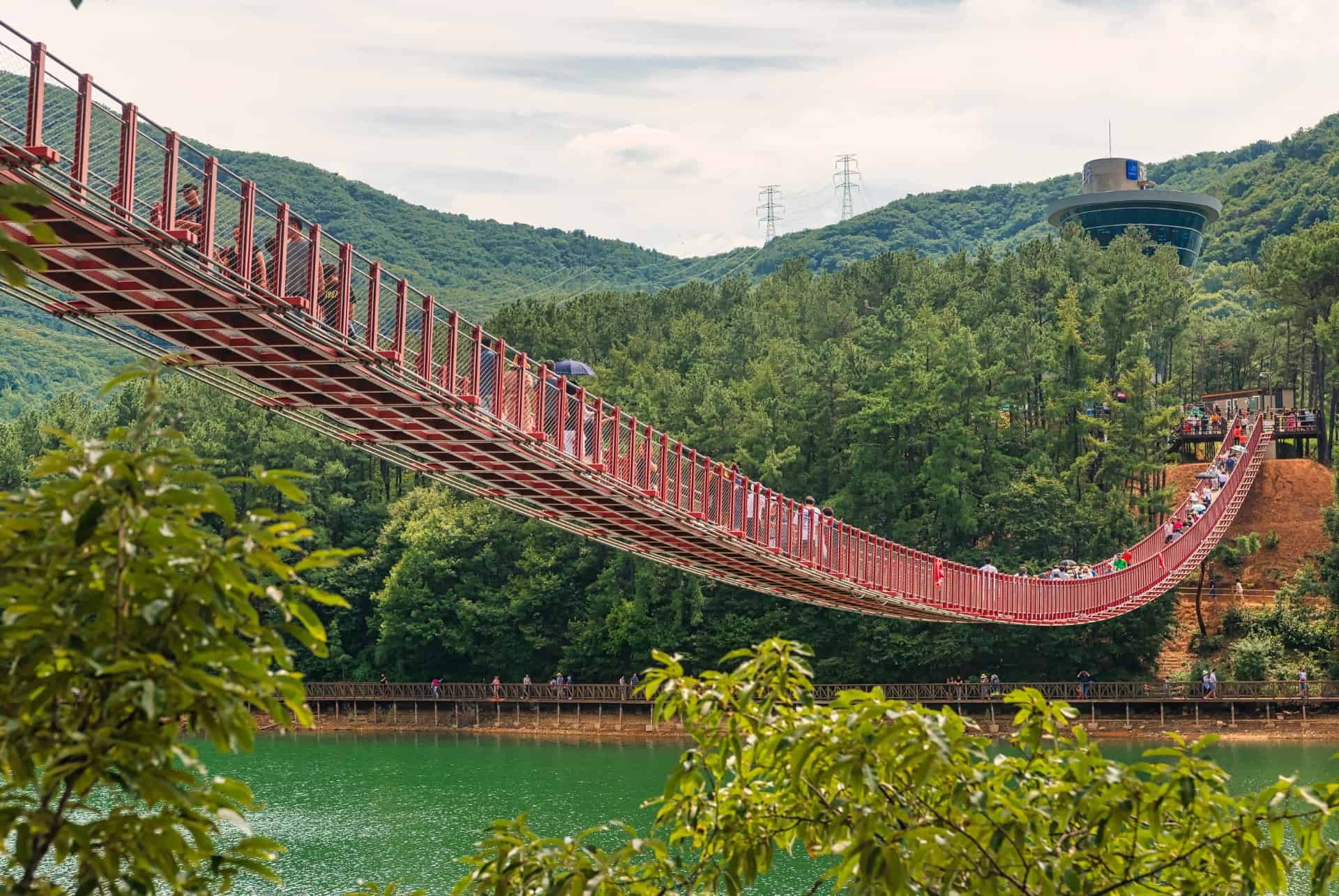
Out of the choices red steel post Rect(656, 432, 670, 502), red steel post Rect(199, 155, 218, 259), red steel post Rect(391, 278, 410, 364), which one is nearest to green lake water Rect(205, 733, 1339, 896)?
red steel post Rect(656, 432, 670, 502)

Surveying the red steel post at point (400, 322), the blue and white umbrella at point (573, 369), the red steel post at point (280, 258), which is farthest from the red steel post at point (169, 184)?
the blue and white umbrella at point (573, 369)

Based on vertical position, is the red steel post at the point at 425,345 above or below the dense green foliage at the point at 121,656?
above

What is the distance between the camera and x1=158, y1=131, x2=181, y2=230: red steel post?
31.9 ft

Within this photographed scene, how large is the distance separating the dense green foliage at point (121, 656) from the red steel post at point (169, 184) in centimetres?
681

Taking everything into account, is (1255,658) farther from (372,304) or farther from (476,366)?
(372,304)

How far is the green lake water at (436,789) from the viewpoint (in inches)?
809

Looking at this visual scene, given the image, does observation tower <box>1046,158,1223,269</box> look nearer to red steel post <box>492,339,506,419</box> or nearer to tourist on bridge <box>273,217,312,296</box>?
red steel post <box>492,339,506,419</box>

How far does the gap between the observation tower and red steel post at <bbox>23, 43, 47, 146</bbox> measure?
164 ft

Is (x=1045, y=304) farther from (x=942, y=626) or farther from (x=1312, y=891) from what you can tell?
(x=1312, y=891)

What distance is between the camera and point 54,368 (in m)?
77.2

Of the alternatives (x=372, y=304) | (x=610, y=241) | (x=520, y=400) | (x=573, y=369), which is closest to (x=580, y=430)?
(x=520, y=400)

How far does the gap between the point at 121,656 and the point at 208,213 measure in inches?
292

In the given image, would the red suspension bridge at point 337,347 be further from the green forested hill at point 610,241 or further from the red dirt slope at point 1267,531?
the green forested hill at point 610,241

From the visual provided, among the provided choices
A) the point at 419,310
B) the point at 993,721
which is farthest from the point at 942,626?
the point at 419,310
